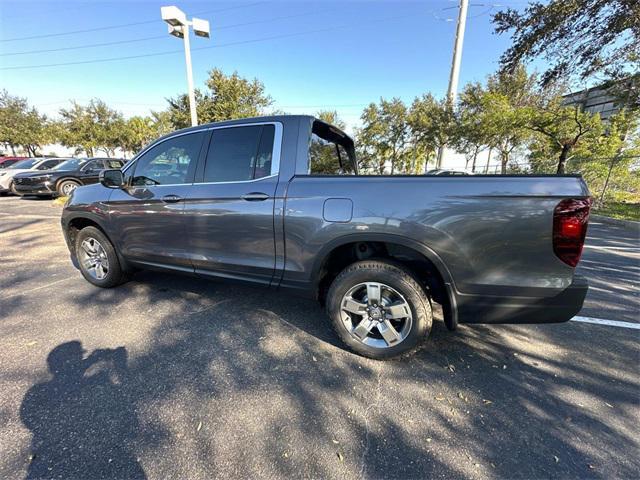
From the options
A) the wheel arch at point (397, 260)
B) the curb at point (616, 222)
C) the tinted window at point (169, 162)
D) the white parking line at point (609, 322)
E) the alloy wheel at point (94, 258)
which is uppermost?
the tinted window at point (169, 162)

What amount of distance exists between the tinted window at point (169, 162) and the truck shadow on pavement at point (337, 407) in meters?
1.50

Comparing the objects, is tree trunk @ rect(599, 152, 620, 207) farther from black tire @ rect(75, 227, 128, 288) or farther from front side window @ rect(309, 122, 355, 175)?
black tire @ rect(75, 227, 128, 288)

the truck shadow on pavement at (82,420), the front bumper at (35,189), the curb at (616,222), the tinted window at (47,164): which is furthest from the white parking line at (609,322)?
the tinted window at (47,164)

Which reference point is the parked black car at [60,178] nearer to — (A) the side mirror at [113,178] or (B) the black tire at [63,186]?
(B) the black tire at [63,186]

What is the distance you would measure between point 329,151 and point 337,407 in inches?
91.4

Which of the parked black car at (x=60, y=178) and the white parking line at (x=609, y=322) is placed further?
the parked black car at (x=60, y=178)

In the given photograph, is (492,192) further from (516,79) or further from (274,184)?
(516,79)

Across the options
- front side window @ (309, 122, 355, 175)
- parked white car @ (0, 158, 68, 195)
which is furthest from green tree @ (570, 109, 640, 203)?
parked white car @ (0, 158, 68, 195)

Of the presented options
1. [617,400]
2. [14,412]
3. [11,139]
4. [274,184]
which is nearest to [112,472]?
[14,412]

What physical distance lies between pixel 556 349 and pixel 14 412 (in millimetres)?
4162

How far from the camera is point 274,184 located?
2512 mm

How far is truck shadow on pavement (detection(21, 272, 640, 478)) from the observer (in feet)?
5.24

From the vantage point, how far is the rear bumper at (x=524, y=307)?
1.99 meters

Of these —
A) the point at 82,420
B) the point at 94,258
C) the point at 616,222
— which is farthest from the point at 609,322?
the point at 616,222
